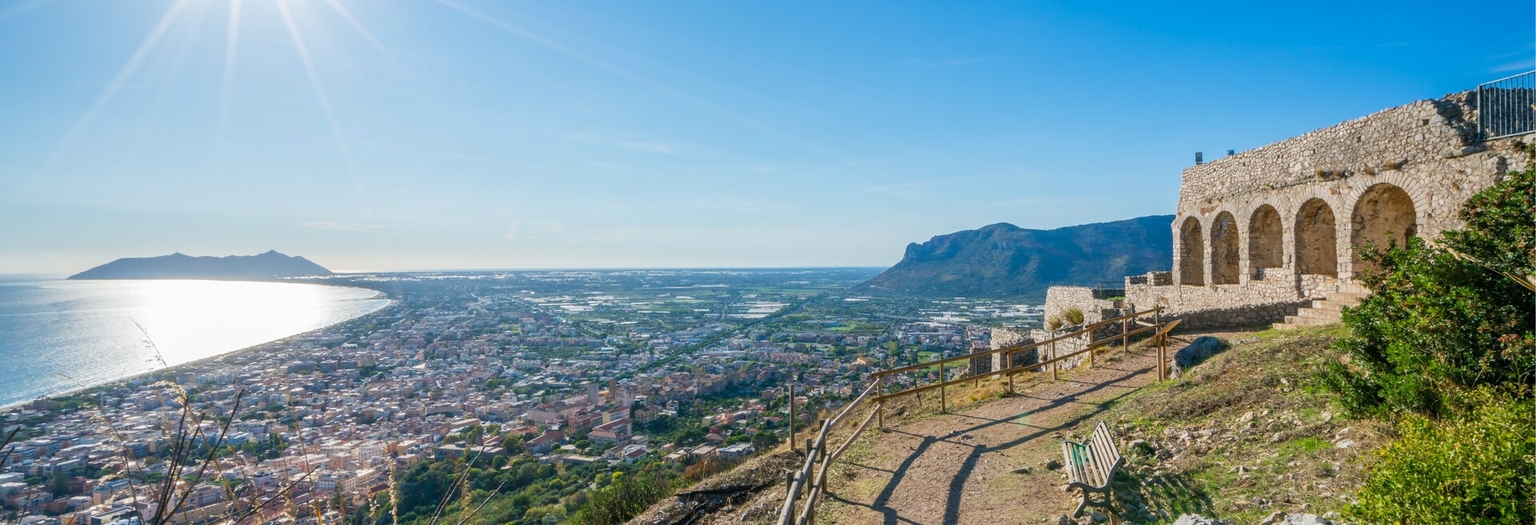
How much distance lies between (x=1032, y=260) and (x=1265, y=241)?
201ft

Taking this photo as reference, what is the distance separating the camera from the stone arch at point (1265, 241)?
56.8 ft

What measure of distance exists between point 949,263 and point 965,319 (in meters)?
43.3

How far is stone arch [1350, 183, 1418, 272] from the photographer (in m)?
14.0

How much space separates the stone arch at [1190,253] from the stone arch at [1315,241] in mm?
4137

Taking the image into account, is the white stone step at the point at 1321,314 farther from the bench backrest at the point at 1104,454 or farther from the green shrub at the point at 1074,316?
the bench backrest at the point at 1104,454

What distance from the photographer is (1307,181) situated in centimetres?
1544

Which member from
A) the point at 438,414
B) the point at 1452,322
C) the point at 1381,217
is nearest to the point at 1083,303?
the point at 1381,217

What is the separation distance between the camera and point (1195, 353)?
11195 mm

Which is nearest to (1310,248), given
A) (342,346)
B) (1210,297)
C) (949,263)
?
(1210,297)

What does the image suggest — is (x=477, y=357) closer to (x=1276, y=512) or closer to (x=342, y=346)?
(x=342, y=346)

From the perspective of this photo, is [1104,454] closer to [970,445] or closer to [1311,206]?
[970,445]

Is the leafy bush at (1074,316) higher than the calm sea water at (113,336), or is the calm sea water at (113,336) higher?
the leafy bush at (1074,316)

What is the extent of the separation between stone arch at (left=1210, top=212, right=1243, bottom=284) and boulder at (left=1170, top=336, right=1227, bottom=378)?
885 centimetres

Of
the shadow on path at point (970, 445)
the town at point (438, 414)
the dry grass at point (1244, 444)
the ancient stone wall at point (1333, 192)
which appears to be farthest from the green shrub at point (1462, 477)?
the ancient stone wall at point (1333, 192)
